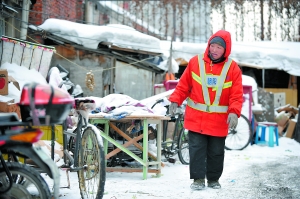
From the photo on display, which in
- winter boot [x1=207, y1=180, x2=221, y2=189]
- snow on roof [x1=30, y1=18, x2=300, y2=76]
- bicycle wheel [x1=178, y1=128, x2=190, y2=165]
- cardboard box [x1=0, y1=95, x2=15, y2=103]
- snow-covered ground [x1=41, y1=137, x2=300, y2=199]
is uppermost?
snow on roof [x1=30, y1=18, x2=300, y2=76]

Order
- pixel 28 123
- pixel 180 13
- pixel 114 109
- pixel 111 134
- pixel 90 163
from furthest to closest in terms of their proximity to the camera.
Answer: pixel 180 13 < pixel 111 134 < pixel 114 109 < pixel 90 163 < pixel 28 123

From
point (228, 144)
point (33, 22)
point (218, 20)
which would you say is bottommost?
point (228, 144)

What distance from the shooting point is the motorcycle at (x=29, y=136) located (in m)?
2.89

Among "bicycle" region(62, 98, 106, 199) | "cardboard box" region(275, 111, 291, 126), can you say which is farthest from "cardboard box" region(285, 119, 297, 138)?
"bicycle" region(62, 98, 106, 199)

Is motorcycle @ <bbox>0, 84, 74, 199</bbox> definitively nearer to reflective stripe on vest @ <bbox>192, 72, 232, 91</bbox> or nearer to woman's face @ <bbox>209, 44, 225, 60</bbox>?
reflective stripe on vest @ <bbox>192, 72, 232, 91</bbox>

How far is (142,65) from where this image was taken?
11727 mm

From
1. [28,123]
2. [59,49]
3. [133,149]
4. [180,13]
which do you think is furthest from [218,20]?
[28,123]

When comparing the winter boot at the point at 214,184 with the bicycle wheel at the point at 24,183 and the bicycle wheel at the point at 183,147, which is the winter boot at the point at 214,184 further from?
the bicycle wheel at the point at 24,183

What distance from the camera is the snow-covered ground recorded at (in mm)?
4867

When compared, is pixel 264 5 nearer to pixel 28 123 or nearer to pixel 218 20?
pixel 218 20

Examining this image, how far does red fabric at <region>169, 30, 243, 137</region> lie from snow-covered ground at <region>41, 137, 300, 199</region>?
2.55ft

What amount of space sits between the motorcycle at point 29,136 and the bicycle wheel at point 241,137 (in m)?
7.01

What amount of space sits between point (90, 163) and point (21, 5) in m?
6.85

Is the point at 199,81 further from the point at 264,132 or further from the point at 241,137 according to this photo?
the point at 264,132
